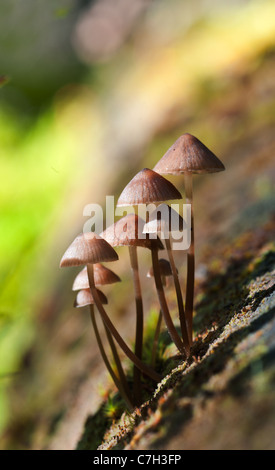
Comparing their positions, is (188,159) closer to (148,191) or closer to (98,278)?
(148,191)

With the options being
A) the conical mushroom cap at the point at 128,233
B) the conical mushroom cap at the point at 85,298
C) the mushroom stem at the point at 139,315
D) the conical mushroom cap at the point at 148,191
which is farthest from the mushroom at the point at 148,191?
the conical mushroom cap at the point at 85,298

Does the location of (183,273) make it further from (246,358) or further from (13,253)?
(13,253)

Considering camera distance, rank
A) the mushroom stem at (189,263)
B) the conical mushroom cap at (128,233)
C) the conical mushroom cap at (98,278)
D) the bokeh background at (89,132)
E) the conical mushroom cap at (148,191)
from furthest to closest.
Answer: the bokeh background at (89,132)
the conical mushroom cap at (98,278)
the mushroom stem at (189,263)
the conical mushroom cap at (128,233)
the conical mushroom cap at (148,191)

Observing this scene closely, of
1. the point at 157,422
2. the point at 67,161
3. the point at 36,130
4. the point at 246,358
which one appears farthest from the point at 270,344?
the point at 36,130

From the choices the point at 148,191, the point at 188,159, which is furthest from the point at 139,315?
the point at 188,159

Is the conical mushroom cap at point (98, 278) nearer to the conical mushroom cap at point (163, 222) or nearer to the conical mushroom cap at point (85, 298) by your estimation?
the conical mushroom cap at point (85, 298)
